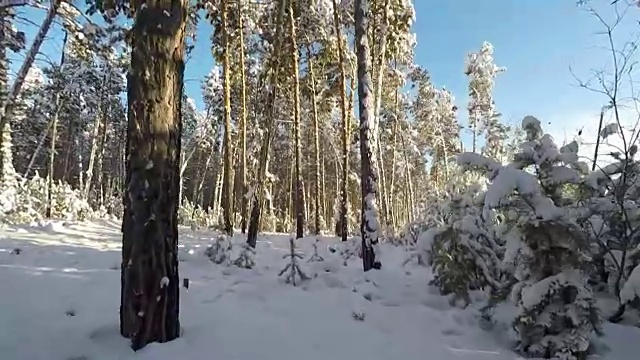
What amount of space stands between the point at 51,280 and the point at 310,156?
21.6 metres

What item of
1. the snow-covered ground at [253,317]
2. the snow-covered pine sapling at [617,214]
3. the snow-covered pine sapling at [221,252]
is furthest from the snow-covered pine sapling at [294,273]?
the snow-covered pine sapling at [617,214]

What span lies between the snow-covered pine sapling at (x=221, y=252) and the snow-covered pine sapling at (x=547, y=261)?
3880 millimetres

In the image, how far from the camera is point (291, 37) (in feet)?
35.8

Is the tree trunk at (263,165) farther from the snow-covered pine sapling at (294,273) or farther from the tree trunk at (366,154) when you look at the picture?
the snow-covered pine sapling at (294,273)

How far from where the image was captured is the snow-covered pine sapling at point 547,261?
3.09 m

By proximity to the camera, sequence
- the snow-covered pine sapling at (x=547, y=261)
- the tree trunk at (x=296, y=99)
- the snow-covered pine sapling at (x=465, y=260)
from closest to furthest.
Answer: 1. the snow-covered pine sapling at (x=547, y=261)
2. the snow-covered pine sapling at (x=465, y=260)
3. the tree trunk at (x=296, y=99)

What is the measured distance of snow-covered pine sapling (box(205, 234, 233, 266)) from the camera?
6.08 m

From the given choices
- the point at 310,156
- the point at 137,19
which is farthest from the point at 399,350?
the point at 310,156

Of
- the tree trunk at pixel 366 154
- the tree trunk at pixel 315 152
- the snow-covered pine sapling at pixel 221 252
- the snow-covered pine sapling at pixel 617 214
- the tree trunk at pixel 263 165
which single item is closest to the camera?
the snow-covered pine sapling at pixel 617 214

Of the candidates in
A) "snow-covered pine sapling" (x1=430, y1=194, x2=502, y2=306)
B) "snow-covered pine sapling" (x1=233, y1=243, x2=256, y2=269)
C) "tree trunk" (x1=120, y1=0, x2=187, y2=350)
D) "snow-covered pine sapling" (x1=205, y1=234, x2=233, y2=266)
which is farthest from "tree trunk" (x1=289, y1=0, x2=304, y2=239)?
"tree trunk" (x1=120, y1=0, x2=187, y2=350)

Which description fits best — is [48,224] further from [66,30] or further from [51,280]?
[51,280]

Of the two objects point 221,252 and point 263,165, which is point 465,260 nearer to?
point 221,252

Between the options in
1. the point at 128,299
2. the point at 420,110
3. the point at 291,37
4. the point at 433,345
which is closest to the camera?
the point at 128,299

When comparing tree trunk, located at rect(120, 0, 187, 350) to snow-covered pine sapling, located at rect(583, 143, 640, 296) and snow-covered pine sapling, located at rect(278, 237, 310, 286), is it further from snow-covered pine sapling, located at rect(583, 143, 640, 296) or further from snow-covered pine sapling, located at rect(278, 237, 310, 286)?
snow-covered pine sapling, located at rect(583, 143, 640, 296)
